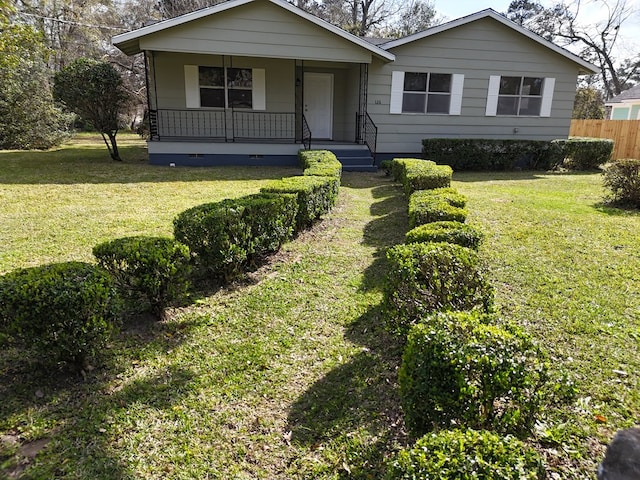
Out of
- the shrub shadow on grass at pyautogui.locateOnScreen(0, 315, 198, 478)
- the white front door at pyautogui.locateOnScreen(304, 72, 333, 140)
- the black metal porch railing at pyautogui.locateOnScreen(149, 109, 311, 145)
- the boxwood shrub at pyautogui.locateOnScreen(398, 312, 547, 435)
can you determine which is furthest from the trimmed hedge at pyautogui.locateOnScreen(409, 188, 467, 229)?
the white front door at pyautogui.locateOnScreen(304, 72, 333, 140)

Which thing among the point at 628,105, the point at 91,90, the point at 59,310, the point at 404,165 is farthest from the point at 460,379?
the point at 628,105

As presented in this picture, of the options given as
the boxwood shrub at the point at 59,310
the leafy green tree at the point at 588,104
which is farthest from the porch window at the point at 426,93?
the leafy green tree at the point at 588,104

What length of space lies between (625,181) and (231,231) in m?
7.38

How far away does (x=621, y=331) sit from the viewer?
3.56m

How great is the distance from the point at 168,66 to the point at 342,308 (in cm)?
1213

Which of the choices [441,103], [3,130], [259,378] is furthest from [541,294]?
[3,130]

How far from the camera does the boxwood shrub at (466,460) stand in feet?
5.08

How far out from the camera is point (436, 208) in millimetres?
5117

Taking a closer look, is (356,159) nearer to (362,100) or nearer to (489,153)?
(362,100)

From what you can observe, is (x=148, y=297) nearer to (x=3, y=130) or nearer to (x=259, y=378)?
(x=259, y=378)

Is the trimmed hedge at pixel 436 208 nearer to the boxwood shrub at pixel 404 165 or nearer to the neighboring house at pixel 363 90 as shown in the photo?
the boxwood shrub at pixel 404 165

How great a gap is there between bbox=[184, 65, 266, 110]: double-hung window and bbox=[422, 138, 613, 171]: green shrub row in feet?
18.8

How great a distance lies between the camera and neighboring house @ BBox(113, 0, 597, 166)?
42.1ft

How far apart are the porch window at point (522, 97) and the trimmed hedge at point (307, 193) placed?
9839 mm
